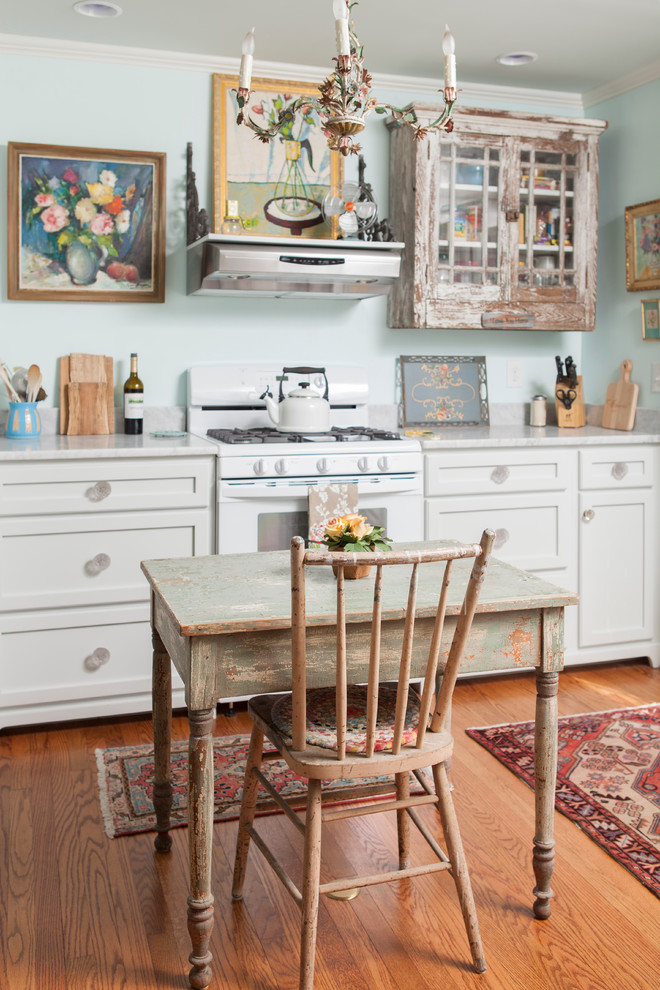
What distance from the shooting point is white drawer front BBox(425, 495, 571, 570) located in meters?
3.68

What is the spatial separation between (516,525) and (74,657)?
1.75m

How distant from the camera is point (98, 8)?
10.7ft

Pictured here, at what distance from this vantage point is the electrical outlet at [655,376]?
405 centimetres

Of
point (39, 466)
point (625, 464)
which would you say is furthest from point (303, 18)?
point (625, 464)

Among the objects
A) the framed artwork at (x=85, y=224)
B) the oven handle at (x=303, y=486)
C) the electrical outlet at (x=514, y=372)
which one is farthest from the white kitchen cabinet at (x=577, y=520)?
the framed artwork at (x=85, y=224)

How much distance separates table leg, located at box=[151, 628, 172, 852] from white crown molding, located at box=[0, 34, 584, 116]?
2.40 meters

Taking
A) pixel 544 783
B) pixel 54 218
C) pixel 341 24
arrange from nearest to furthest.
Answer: pixel 341 24, pixel 544 783, pixel 54 218

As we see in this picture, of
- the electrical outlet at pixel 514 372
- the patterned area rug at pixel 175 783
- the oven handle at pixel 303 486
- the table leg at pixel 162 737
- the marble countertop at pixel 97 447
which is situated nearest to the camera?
the table leg at pixel 162 737

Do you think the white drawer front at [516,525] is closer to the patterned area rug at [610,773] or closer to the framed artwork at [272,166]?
the patterned area rug at [610,773]

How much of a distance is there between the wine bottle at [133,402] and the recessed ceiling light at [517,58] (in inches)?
75.0

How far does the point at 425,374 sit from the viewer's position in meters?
4.27

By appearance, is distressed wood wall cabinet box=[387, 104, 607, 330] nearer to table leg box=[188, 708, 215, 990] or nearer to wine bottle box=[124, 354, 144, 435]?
wine bottle box=[124, 354, 144, 435]

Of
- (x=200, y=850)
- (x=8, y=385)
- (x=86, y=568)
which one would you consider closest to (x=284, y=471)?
(x=86, y=568)

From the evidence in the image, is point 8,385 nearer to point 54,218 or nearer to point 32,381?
point 32,381
